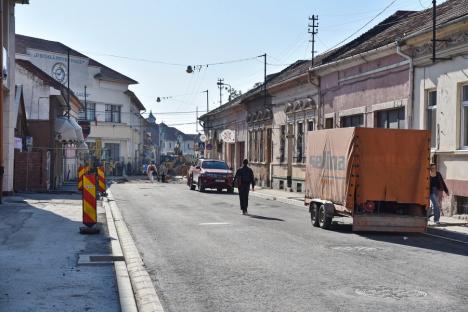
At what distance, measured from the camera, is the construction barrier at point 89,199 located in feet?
Result: 43.7

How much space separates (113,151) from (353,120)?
4742cm

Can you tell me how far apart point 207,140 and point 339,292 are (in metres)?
→ 55.1

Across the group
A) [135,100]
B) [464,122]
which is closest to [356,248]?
[464,122]

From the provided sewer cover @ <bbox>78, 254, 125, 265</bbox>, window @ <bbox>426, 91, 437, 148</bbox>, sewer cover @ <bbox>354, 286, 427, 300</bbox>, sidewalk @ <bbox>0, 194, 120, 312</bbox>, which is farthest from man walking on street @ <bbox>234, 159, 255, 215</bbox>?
sewer cover @ <bbox>354, 286, 427, 300</bbox>

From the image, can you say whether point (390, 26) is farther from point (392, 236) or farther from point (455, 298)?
point (455, 298)

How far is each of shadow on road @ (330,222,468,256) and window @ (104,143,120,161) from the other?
56.6 metres

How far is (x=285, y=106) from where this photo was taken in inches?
1448

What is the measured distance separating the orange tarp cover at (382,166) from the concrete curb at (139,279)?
5.29 metres

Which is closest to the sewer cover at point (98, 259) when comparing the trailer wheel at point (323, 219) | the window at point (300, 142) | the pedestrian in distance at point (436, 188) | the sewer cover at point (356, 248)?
the sewer cover at point (356, 248)

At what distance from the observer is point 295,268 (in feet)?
31.7

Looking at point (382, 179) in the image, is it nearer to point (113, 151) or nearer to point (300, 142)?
point (300, 142)

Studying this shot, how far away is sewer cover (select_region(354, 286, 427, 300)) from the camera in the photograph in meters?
7.73

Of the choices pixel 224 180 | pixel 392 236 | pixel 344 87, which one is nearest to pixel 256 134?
pixel 224 180

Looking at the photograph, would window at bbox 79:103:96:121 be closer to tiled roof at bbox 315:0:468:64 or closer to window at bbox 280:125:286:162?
window at bbox 280:125:286:162
